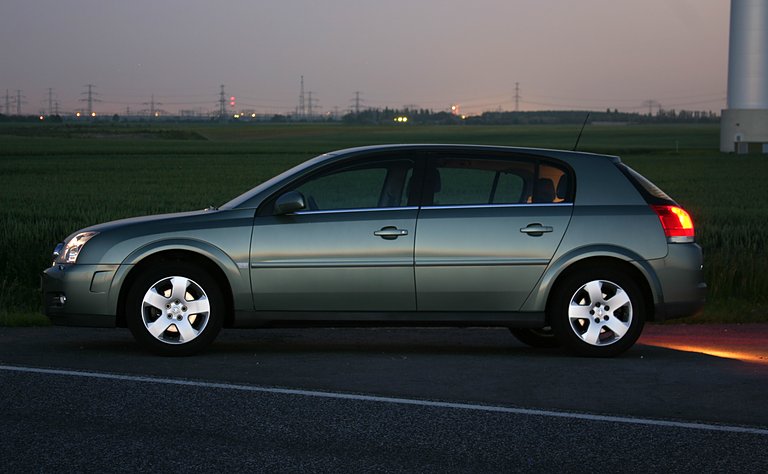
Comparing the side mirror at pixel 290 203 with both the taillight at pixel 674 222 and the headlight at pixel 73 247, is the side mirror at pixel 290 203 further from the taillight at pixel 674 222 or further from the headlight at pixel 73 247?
the taillight at pixel 674 222

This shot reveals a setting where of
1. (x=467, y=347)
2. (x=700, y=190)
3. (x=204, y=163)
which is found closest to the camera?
(x=467, y=347)

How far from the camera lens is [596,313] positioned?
30.6ft

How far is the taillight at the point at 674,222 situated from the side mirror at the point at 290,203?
2659 millimetres

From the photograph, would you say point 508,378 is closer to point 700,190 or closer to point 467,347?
point 467,347

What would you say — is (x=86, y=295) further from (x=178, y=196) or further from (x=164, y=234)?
(x=178, y=196)

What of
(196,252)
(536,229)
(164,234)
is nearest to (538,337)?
(536,229)

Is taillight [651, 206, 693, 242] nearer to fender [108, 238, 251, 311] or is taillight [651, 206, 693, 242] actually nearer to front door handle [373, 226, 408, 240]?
front door handle [373, 226, 408, 240]

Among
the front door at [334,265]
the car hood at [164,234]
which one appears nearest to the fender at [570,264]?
the front door at [334,265]

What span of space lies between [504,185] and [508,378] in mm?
1722

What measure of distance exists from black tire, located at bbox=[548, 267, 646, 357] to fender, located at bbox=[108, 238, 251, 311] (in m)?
2.31

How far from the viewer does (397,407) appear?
24.0 feet

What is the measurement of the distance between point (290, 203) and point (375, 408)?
2.30m

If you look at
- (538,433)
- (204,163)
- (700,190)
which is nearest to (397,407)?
(538,433)

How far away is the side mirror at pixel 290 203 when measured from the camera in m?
9.10
